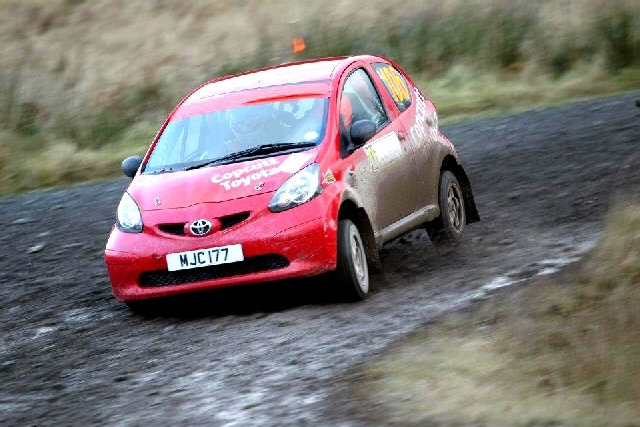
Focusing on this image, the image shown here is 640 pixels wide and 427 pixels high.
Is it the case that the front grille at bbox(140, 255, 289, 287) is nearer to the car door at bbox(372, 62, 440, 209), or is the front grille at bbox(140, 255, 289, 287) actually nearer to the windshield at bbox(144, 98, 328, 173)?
the windshield at bbox(144, 98, 328, 173)

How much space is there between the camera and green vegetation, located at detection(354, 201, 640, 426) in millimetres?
5926

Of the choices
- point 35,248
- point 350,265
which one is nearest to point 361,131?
point 350,265

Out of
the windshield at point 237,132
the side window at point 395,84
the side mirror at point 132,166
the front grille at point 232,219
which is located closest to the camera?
the front grille at point 232,219

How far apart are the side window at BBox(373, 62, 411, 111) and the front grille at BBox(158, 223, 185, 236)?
2359mm

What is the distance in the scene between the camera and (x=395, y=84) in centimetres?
1066

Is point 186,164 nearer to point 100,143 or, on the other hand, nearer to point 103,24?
point 100,143

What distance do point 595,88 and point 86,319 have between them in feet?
43.7

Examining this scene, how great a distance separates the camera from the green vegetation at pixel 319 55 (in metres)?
21.0

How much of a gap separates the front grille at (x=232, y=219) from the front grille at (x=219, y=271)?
24cm

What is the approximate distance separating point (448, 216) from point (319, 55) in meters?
13.2

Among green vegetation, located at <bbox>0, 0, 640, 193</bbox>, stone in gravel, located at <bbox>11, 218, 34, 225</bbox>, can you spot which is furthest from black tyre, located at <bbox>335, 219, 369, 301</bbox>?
green vegetation, located at <bbox>0, 0, 640, 193</bbox>

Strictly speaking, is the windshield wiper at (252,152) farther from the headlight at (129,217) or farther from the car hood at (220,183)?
the headlight at (129,217)

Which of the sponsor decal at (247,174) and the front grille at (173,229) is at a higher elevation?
the sponsor decal at (247,174)

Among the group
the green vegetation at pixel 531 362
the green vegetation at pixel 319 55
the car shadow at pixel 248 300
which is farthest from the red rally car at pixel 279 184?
the green vegetation at pixel 319 55
